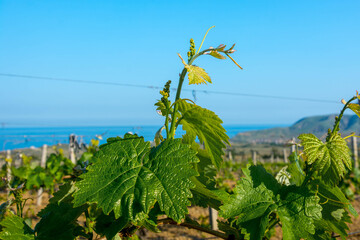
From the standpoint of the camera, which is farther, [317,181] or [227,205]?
[317,181]

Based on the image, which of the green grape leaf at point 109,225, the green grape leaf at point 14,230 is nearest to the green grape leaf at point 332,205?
the green grape leaf at point 109,225

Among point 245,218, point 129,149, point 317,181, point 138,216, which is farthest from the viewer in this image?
point 317,181

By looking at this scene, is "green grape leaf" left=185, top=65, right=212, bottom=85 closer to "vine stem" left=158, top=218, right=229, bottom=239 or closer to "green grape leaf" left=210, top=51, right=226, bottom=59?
"green grape leaf" left=210, top=51, right=226, bottom=59

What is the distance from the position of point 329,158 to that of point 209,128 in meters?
0.38

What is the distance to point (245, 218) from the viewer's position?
104cm

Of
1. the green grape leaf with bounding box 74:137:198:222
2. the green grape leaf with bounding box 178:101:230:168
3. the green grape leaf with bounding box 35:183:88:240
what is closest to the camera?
the green grape leaf with bounding box 74:137:198:222

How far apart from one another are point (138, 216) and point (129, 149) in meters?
0.18

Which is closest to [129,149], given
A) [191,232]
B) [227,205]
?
[227,205]

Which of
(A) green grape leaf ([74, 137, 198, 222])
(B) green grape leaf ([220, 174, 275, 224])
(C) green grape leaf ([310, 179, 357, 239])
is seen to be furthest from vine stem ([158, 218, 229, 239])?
(C) green grape leaf ([310, 179, 357, 239])

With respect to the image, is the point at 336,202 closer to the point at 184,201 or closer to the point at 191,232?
the point at 184,201

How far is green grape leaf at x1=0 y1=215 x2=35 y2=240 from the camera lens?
996mm

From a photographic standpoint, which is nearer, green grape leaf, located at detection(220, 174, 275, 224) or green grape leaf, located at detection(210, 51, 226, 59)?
green grape leaf, located at detection(210, 51, 226, 59)

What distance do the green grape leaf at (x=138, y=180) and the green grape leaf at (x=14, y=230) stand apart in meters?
0.31

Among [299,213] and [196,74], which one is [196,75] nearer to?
[196,74]
